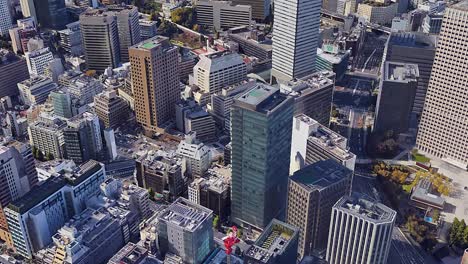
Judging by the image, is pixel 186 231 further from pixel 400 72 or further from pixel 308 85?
pixel 400 72

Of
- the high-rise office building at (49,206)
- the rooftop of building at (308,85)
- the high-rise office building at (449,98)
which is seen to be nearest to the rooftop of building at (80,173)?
the high-rise office building at (49,206)

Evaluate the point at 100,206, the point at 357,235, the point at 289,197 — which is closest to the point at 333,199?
the point at 289,197

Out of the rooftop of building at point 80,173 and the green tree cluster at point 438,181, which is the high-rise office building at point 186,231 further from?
the green tree cluster at point 438,181

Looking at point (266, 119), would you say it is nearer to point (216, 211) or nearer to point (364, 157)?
point (216, 211)

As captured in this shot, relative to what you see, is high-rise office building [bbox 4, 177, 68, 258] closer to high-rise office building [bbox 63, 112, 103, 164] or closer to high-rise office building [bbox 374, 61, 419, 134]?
high-rise office building [bbox 63, 112, 103, 164]

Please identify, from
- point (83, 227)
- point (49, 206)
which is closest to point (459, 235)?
point (83, 227)
